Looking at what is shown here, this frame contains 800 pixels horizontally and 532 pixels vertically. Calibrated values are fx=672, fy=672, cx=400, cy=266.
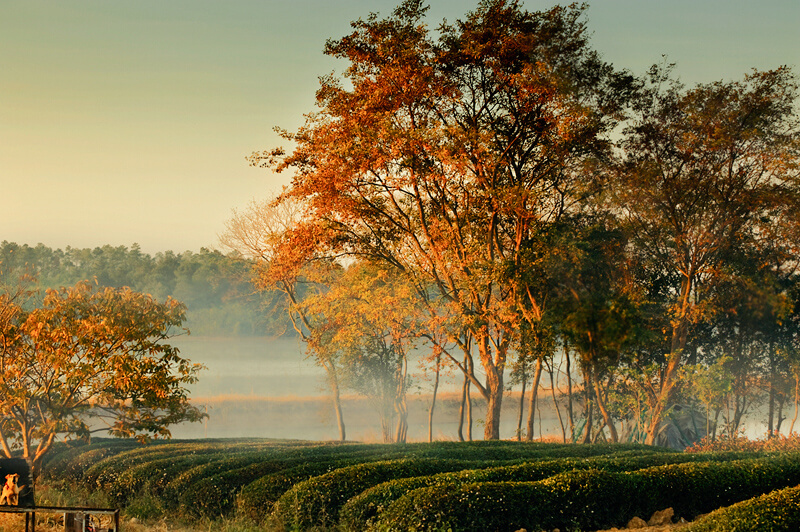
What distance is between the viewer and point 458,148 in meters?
17.8

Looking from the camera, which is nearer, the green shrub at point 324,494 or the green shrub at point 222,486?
the green shrub at point 324,494

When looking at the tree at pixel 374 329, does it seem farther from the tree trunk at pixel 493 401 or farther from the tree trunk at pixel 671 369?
the tree trunk at pixel 671 369

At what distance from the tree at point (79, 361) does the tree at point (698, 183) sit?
1435 cm

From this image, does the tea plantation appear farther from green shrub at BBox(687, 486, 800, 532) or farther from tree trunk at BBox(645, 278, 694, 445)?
tree trunk at BBox(645, 278, 694, 445)

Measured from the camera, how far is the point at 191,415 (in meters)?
14.9

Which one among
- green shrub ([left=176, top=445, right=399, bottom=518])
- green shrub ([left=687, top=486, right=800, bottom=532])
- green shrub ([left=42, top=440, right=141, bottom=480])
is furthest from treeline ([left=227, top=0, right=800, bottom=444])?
green shrub ([left=687, top=486, right=800, bottom=532])

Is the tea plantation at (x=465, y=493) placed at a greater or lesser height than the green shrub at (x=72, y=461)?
greater

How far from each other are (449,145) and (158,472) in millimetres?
10834

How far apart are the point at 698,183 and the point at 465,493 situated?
53.1 feet

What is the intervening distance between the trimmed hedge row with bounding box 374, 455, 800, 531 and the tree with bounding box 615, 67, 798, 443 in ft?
38.3

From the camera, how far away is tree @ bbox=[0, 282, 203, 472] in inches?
495

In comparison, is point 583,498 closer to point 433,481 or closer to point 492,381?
point 433,481

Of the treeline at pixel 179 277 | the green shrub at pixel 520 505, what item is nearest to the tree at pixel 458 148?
the green shrub at pixel 520 505

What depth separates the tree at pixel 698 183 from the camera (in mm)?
19547
